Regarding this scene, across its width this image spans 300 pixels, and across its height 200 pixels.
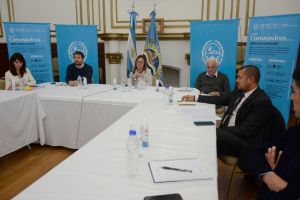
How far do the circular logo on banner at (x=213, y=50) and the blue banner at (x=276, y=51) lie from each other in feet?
2.17

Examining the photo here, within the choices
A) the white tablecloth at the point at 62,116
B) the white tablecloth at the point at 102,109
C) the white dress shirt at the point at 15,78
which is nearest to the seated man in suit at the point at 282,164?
the white tablecloth at the point at 102,109

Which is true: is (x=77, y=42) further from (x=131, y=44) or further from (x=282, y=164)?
(x=282, y=164)

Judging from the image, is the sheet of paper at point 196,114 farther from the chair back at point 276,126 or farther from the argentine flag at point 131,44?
the argentine flag at point 131,44

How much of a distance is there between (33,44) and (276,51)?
440 cm

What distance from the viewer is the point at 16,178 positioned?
8.71ft

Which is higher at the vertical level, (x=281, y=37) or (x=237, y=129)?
(x=281, y=37)

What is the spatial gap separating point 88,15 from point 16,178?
13.9ft

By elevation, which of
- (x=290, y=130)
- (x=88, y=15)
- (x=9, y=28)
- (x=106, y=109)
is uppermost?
(x=88, y=15)

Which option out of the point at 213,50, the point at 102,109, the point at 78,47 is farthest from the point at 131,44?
the point at 102,109

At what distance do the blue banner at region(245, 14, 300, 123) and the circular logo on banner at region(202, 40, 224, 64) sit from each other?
663mm

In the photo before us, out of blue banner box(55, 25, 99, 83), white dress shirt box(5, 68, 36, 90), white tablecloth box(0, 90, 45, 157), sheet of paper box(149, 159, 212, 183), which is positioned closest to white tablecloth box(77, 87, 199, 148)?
white tablecloth box(0, 90, 45, 157)

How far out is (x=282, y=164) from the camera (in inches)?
52.9

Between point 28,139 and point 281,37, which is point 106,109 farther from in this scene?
point 281,37

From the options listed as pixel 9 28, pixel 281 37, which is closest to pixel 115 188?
pixel 281 37
